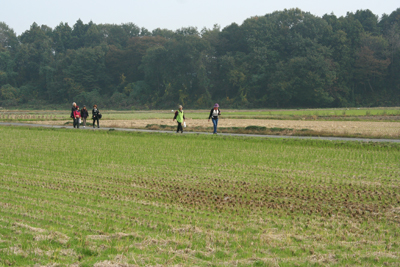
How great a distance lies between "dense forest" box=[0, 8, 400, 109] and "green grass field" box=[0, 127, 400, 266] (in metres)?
73.0

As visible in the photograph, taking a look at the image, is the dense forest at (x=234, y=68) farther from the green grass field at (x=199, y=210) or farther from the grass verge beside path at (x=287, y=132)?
the green grass field at (x=199, y=210)

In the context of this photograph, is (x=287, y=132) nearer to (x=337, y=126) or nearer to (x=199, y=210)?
(x=337, y=126)

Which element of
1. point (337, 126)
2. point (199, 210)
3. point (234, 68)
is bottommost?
point (199, 210)

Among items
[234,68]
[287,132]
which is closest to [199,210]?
[287,132]

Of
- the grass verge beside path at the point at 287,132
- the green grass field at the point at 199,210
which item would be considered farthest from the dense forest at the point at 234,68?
the green grass field at the point at 199,210

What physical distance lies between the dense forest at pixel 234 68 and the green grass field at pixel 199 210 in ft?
239

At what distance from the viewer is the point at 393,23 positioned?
9725cm

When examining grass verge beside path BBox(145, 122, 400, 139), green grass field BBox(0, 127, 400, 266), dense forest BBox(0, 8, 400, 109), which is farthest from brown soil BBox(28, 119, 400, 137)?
dense forest BBox(0, 8, 400, 109)

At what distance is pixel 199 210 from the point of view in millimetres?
8219

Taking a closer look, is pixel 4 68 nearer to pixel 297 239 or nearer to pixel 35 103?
pixel 35 103

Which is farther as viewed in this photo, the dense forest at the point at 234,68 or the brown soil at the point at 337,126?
the dense forest at the point at 234,68

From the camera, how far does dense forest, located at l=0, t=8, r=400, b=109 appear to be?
281 ft

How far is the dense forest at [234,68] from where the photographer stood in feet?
281

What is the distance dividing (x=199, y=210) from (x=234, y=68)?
87.4 meters
